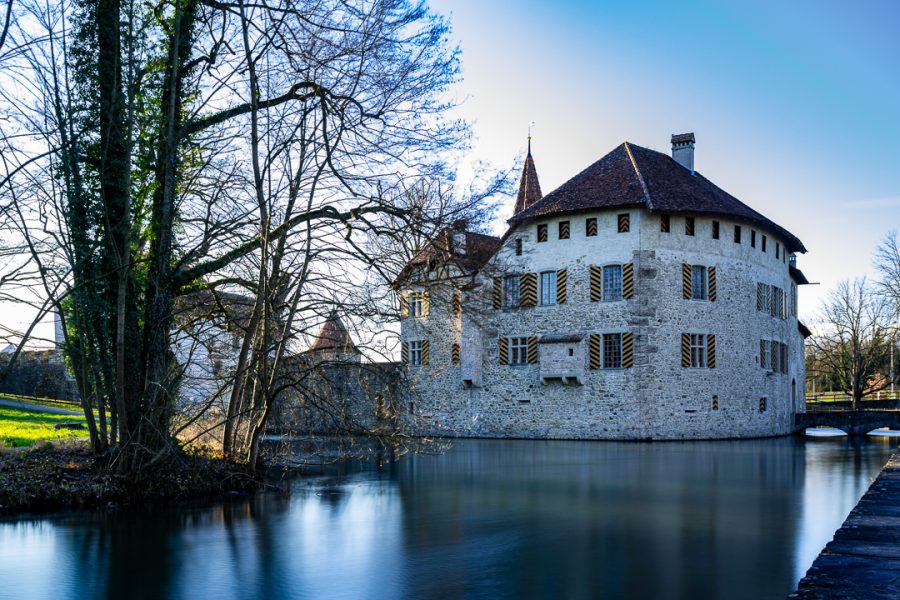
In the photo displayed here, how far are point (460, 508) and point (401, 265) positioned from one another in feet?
11.1

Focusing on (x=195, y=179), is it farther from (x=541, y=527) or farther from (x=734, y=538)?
(x=734, y=538)

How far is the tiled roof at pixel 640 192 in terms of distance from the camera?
27.5 meters

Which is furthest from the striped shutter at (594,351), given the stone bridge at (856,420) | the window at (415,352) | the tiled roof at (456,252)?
the tiled roof at (456,252)

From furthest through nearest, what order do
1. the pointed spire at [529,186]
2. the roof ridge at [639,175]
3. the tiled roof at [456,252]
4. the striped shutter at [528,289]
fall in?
the pointed spire at [529,186] < the striped shutter at [528,289] < the roof ridge at [639,175] < the tiled roof at [456,252]

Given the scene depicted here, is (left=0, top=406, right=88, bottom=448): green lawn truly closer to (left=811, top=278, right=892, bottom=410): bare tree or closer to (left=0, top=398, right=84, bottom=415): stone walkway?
(left=0, top=398, right=84, bottom=415): stone walkway

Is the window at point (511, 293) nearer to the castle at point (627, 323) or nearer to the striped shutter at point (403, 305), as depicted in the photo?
the castle at point (627, 323)

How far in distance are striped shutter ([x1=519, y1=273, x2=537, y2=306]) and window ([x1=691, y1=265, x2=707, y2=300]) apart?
5.30 m

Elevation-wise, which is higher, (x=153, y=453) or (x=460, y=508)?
(x=153, y=453)

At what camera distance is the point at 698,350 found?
2841 centimetres

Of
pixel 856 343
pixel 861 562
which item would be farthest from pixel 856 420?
pixel 861 562

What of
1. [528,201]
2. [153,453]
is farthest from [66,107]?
[528,201]

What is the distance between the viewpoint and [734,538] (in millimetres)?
8969

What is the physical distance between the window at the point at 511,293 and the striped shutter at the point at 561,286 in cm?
175

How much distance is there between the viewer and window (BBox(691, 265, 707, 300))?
2846cm
